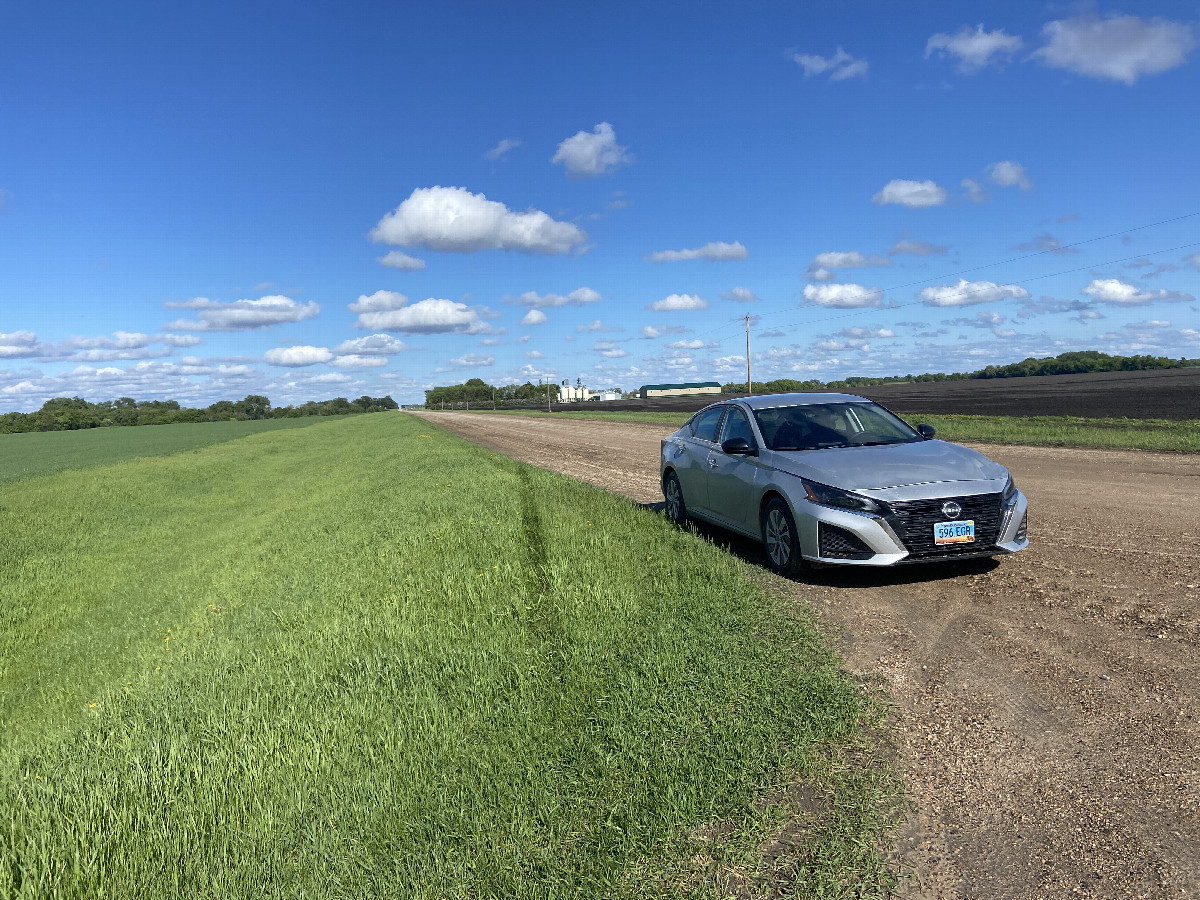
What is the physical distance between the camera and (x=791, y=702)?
13.9 ft

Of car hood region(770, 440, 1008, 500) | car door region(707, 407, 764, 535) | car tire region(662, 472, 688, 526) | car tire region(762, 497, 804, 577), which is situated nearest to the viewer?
car hood region(770, 440, 1008, 500)

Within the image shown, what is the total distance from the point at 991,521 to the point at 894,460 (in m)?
0.95

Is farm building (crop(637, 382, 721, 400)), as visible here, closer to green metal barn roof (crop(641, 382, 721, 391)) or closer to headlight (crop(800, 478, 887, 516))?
green metal barn roof (crop(641, 382, 721, 391))

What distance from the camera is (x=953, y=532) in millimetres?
6211

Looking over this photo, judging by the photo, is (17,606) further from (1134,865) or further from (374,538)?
(1134,865)

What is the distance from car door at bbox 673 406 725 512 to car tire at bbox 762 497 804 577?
149 centimetres

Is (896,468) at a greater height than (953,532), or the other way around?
(896,468)

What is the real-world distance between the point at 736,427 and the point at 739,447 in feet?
2.95

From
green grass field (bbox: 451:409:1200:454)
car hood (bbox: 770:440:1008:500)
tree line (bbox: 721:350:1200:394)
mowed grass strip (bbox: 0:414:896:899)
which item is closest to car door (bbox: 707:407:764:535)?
car hood (bbox: 770:440:1008:500)

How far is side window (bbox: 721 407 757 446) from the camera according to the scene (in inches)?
325

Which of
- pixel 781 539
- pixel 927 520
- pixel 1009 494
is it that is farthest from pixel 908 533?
pixel 781 539

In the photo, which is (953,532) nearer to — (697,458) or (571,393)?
(697,458)

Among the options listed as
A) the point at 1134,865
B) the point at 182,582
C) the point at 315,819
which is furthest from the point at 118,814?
the point at 182,582

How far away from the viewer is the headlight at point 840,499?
6.24m
